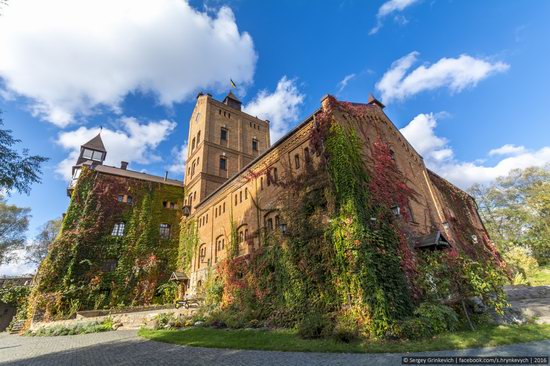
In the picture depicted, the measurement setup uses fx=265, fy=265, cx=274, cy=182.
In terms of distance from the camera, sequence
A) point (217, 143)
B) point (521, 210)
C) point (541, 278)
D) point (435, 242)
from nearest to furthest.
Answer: point (435, 242)
point (541, 278)
point (217, 143)
point (521, 210)

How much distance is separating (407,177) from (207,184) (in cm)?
2003

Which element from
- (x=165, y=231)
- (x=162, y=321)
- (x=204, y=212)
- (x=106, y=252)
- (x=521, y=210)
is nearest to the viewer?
(x=162, y=321)

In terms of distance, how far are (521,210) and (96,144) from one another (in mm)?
60701

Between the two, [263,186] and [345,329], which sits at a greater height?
[263,186]

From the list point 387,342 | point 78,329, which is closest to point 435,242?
point 387,342

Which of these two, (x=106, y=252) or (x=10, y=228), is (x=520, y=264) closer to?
(x=106, y=252)

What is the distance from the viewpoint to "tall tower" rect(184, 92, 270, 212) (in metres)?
30.0

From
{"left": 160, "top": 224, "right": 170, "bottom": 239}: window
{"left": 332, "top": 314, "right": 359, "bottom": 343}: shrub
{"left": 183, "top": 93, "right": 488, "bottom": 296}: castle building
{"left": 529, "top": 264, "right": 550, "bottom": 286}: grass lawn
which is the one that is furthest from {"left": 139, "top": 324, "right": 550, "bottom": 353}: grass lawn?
{"left": 529, "top": 264, "right": 550, "bottom": 286}: grass lawn

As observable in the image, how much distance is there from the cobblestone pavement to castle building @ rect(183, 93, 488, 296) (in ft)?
20.7

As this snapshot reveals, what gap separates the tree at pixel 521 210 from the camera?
112 ft

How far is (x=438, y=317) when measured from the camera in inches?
372

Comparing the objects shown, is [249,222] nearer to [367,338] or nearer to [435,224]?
[367,338]

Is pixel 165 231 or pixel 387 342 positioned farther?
pixel 165 231

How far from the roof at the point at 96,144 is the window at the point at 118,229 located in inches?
687
